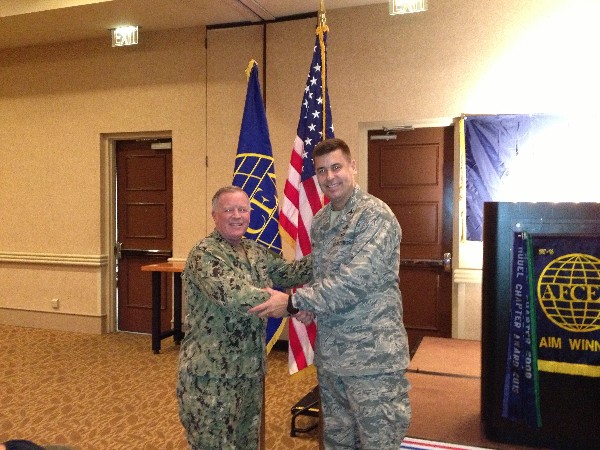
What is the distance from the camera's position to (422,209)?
4578mm

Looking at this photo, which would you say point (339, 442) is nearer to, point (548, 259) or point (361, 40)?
point (548, 259)

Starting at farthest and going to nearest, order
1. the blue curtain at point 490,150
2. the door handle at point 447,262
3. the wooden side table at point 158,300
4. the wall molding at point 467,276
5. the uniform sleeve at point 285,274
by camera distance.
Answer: the wooden side table at point 158,300
the door handle at point 447,262
the wall molding at point 467,276
the blue curtain at point 490,150
the uniform sleeve at point 285,274

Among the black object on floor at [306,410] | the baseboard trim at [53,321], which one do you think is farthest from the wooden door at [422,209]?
the baseboard trim at [53,321]

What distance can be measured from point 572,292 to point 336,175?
2.80 feet

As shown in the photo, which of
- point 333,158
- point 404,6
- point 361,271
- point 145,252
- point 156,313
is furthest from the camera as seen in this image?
point 145,252

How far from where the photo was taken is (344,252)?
1.70m

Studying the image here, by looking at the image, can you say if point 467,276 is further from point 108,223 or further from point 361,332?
point 108,223

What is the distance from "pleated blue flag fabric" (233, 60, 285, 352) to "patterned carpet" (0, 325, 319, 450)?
1.09 metres

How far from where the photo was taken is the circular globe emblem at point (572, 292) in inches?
42.8

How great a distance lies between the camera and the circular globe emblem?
1088 mm

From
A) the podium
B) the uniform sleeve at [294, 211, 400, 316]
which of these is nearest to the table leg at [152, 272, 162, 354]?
the uniform sleeve at [294, 211, 400, 316]

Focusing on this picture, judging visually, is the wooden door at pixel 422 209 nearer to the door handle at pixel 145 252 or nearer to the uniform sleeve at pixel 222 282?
the door handle at pixel 145 252

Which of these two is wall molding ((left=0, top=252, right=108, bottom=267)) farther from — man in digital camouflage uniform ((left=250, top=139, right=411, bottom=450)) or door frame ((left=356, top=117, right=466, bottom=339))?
man in digital camouflage uniform ((left=250, top=139, right=411, bottom=450))

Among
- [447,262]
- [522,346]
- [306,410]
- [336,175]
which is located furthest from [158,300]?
[522,346]
